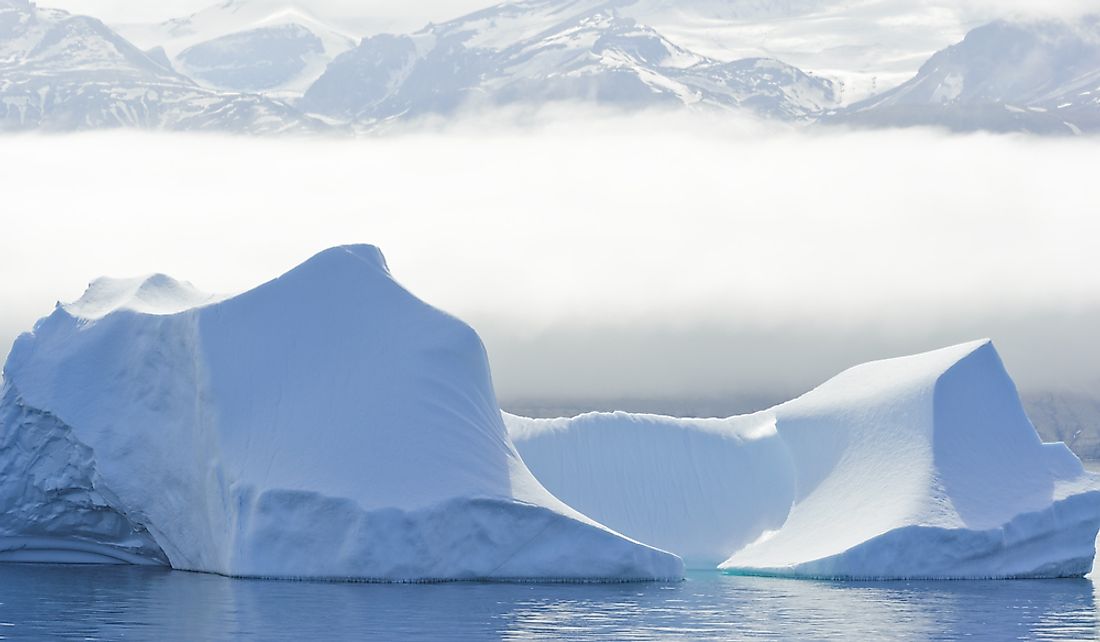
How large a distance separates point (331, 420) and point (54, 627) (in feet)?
31.9

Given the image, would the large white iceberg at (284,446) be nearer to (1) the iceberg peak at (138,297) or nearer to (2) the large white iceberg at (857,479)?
(1) the iceberg peak at (138,297)

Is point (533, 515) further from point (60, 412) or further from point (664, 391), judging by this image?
point (664, 391)

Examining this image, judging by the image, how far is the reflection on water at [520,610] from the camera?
2636 centimetres

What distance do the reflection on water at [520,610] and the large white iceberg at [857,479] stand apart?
1497 mm

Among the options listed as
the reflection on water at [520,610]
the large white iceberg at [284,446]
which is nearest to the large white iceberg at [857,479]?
the reflection on water at [520,610]

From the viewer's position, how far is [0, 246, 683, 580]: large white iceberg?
111ft

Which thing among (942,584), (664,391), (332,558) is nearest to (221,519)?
(332,558)

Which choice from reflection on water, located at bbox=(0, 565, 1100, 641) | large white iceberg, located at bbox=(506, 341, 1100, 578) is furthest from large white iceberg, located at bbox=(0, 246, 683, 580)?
large white iceberg, located at bbox=(506, 341, 1100, 578)

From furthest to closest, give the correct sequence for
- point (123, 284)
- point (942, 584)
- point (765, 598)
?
1. point (123, 284)
2. point (942, 584)
3. point (765, 598)

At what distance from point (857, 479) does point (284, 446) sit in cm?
1424

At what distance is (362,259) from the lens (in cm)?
3797

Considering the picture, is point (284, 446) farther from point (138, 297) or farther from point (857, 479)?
point (857, 479)

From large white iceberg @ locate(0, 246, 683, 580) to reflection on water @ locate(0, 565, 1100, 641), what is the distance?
0.83 metres

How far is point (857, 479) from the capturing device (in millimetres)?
41031
